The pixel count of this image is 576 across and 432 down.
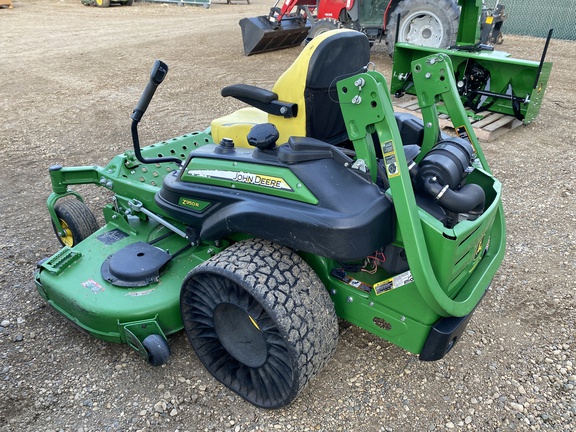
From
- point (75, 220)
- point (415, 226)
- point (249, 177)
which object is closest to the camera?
point (415, 226)

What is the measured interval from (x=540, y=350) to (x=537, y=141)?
3.83 m

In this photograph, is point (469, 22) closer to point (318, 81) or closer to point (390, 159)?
point (318, 81)

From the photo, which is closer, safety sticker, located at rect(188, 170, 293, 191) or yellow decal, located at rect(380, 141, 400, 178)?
yellow decal, located at rect(380, 141, 400, 178)

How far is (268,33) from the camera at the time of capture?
975cm

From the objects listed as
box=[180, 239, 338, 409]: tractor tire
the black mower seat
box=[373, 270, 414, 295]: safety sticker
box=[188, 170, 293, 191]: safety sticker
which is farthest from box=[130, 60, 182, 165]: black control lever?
box=[373, 270, 414, 295]: safety sticker

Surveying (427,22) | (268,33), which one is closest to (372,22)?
(427,22)

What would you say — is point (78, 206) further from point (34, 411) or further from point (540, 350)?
point (540, 350)

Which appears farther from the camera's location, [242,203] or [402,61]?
[402,61]

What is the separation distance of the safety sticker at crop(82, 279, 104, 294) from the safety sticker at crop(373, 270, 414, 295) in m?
1.49

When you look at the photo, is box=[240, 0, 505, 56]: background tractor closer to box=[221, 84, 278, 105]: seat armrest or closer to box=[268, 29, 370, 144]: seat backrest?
box=[268, 29, 370, 144]: seat backrest

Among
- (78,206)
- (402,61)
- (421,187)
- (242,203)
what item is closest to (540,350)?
(421,187)

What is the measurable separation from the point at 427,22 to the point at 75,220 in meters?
7.05

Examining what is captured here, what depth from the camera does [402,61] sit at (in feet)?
21.4

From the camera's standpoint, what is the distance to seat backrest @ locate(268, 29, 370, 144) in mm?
2367
